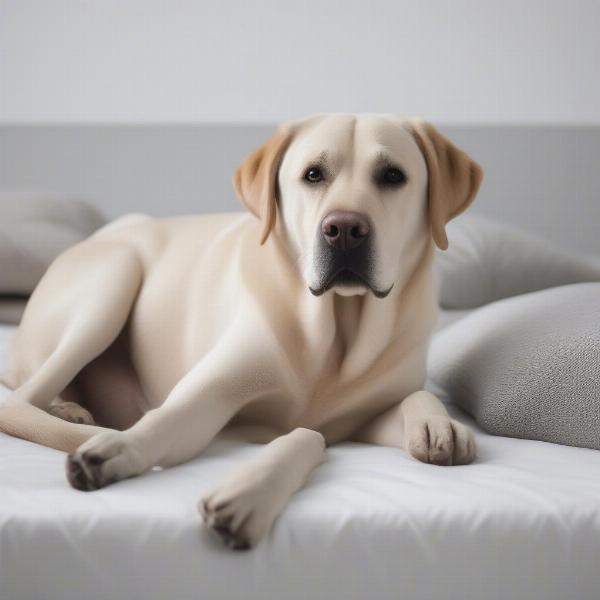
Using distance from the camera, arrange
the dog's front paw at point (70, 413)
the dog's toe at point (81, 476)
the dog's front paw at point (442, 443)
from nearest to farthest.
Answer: the dog's toe at point (81, 476), the dog's front paw at point (442, 443), the dog's front paw at point (70, 413)

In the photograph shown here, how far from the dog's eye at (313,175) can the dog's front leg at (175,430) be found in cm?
36

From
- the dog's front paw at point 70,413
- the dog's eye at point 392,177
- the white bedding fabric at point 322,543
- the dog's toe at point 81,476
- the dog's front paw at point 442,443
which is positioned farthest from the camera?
the dog's front paw at point 70,413

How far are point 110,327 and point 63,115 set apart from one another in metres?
2.64

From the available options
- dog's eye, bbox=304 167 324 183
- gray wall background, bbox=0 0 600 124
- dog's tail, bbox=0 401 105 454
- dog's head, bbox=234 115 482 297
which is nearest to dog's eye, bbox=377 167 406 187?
dog's head, bbox=234 115 482 297

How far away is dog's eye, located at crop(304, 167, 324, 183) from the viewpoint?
1.52 metres

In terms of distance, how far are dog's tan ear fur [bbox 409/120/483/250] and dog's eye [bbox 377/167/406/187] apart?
85 mm

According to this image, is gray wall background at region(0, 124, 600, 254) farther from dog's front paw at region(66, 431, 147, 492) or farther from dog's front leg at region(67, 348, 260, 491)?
dog's front paw at region(66, 431, 147, 492)

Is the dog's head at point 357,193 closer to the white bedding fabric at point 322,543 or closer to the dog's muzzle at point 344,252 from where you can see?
the dog's muzzle at point 344,252

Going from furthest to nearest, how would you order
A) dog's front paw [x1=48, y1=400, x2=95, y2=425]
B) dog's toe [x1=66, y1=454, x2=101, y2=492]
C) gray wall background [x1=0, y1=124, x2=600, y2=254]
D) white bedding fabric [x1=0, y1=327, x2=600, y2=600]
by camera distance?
gray wall background [x1=0, y1=124, x2=600, y2=254]
dog's front paw [x1=48, y1=400, x2=95, y2=425]
dog's toe [x1=66, y1=454, x2=101, y2=492]
white bedding fabric [x1=0, y1=327, x2=600, y2=600]

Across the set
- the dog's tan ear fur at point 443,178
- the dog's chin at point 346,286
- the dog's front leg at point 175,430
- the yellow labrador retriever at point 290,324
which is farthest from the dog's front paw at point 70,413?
the dog's tan ear fur at point 443,178

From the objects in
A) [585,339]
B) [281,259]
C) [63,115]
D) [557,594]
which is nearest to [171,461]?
[281,259]

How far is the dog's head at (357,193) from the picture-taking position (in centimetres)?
143

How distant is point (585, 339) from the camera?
1650mm

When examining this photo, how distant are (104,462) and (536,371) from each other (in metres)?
0.91
